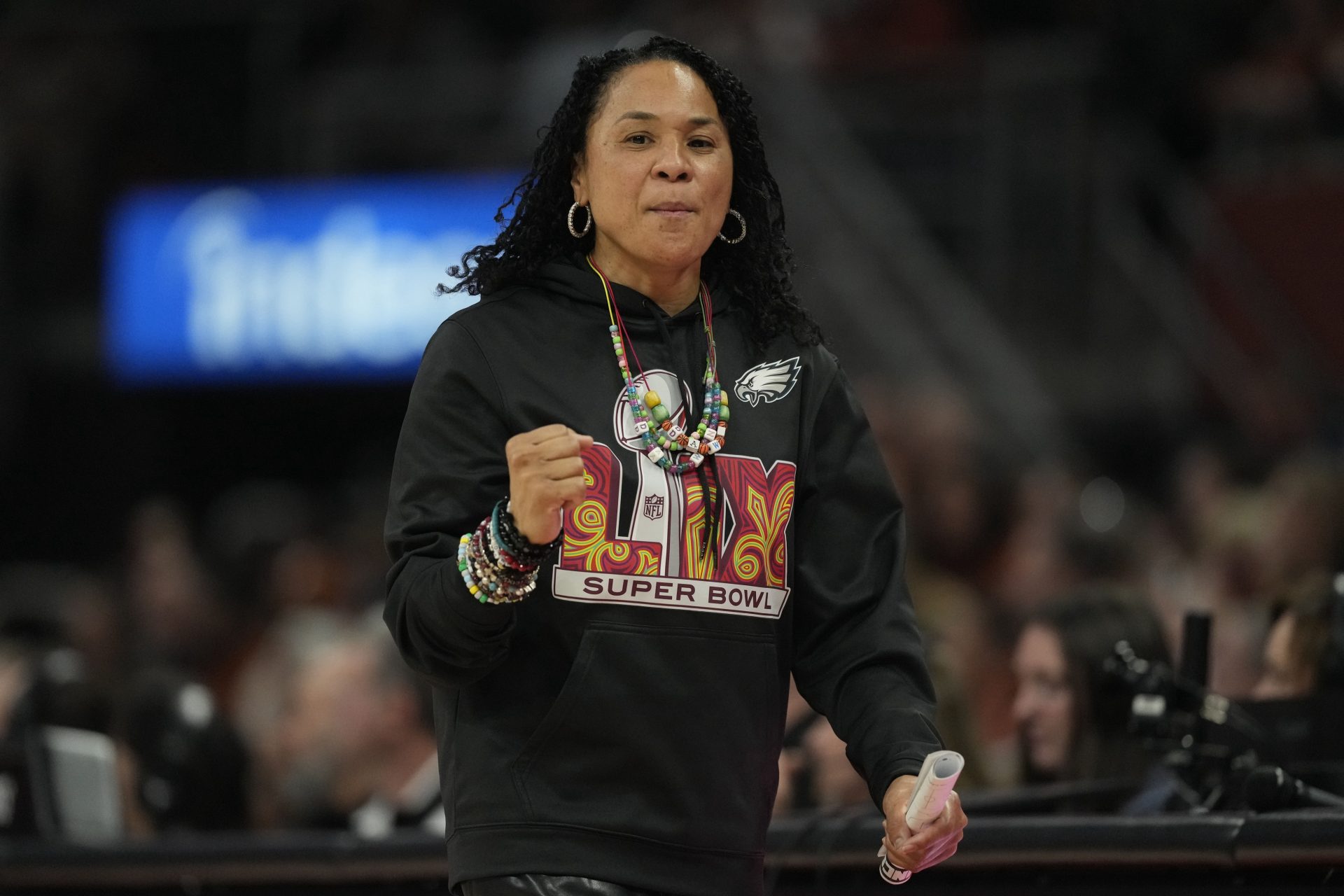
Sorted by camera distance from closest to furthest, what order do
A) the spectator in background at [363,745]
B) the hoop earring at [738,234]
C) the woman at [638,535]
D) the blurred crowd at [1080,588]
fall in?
the woman at [638,535] → the hoop earring at [738,234] → the blurred crowd at [1080,588] → the spectator in background at [363,745]

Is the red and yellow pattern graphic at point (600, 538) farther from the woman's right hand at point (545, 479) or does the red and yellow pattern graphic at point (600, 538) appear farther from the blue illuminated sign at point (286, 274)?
the blue illuminated sign at point (286, 274)

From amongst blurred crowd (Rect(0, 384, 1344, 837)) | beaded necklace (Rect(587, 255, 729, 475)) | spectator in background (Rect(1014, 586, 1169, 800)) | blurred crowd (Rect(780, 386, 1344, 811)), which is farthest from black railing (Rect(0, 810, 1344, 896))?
beaded necklace (Rect(587, 255, 729, 475))

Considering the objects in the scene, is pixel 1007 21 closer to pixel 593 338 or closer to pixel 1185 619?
pixel 1185 619

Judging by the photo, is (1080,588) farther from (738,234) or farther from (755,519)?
(755,519)

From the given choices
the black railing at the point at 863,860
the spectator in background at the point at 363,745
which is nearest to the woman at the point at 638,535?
the black railing at the point at 863,860

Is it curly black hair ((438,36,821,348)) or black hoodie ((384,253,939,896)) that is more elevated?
curly black hair ((438,36,821,348))

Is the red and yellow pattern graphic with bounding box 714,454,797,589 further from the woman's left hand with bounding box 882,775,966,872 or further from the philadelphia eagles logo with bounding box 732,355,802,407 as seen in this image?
the woman's left hand with bounding box 882,775,966,872

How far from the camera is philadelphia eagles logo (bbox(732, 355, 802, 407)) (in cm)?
293

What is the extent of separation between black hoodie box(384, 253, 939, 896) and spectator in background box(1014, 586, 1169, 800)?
1.66 metres

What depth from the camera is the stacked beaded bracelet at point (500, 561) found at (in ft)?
8.27

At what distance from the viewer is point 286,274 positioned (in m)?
10.5

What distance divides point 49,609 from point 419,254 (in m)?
2.86

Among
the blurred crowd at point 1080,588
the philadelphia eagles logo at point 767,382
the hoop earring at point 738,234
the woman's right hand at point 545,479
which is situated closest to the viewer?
the woman's right hand at point 545,479

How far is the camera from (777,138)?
29.5 ft
